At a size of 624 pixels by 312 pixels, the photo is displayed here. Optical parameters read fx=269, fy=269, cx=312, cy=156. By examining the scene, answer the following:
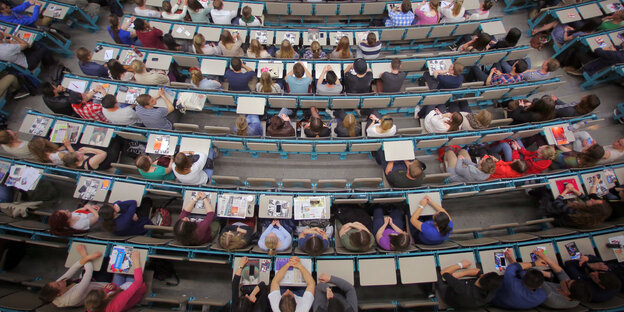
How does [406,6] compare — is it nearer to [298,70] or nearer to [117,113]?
[298,70]

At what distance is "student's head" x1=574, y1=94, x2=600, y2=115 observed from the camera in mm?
5199

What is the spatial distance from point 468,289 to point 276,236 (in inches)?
118

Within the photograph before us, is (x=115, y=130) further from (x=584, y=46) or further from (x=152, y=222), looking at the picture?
(x=584, y=46)

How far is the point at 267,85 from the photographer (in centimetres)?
562

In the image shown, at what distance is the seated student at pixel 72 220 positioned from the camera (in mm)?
4289

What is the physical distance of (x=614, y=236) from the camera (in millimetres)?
4539

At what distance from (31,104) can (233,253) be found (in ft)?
23.0

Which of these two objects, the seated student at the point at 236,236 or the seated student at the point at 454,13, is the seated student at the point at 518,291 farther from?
the seated student at the point at 454,13

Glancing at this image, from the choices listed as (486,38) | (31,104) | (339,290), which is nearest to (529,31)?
(486,38)

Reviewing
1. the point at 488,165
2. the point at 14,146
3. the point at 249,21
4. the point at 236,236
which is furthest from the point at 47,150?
the point at 488,165

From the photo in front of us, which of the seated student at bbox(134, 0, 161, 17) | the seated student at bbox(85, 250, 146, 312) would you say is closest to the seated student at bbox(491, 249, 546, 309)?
the seated student at bbox(85, 250, 146, 312)

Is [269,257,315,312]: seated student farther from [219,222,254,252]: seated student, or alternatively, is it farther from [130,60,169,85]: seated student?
[130,60,169,85]: seated student

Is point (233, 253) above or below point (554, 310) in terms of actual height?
above

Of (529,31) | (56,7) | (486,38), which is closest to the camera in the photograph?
(486,38)
